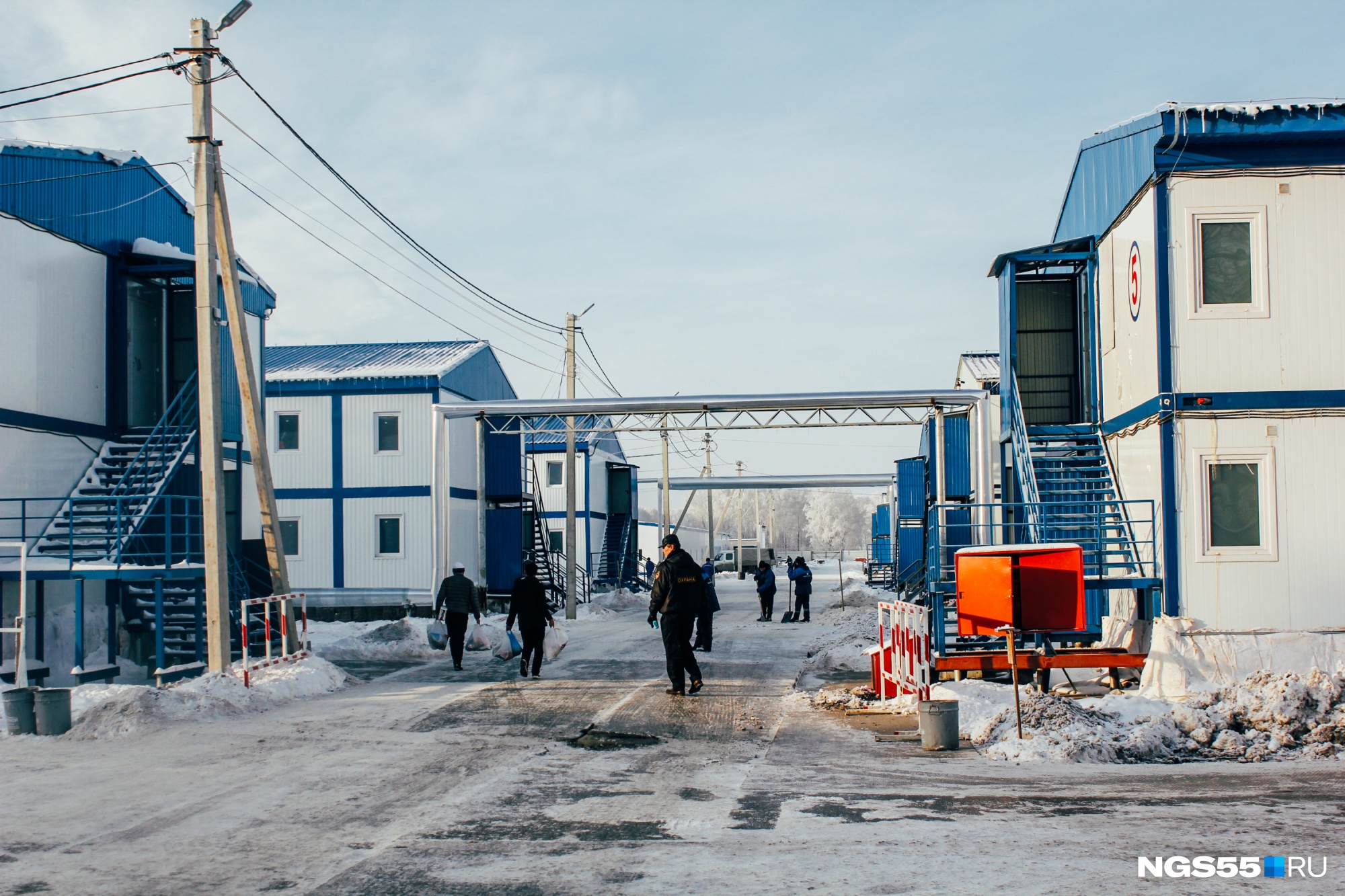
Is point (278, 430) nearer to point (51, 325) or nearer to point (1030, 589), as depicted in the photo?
point (51, 325)

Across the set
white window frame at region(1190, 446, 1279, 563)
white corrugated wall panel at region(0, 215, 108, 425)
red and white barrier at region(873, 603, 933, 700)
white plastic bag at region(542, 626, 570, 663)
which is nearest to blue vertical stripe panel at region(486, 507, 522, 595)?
white corrugated wall panel at region(0, 215, 108, 425)

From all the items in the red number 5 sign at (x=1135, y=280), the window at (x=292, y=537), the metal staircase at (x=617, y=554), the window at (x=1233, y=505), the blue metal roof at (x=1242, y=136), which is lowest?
the metal staircase at (x=617, y=554)

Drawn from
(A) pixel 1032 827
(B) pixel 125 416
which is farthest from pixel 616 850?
(B) pixel 125 416

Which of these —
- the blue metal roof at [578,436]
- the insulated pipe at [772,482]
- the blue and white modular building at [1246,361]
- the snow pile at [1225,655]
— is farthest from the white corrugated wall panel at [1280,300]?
the insulated pipe at [772,482]

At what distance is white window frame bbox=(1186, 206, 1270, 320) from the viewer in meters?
12.6

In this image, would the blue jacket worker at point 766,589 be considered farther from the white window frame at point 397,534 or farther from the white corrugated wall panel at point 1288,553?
the white corrugated wall panel at point 1288,553

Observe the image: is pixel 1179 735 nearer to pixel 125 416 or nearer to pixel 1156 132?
pixel 1156 132

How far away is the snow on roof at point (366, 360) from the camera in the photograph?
29531 mm

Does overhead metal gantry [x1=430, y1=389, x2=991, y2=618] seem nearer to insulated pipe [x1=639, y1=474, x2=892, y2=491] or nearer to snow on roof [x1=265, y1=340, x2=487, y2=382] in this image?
snow on roof [x1=265, y1=340, x2=487, y2=382]

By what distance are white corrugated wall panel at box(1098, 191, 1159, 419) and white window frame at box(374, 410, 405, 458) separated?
62.6 feet

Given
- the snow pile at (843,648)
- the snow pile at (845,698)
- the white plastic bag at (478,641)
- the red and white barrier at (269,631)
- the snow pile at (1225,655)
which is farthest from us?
the white plastic bag at (478,641)

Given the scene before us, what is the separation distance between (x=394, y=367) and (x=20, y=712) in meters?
20.1

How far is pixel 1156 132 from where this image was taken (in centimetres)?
1277

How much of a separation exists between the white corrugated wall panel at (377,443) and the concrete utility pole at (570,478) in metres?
3.83
